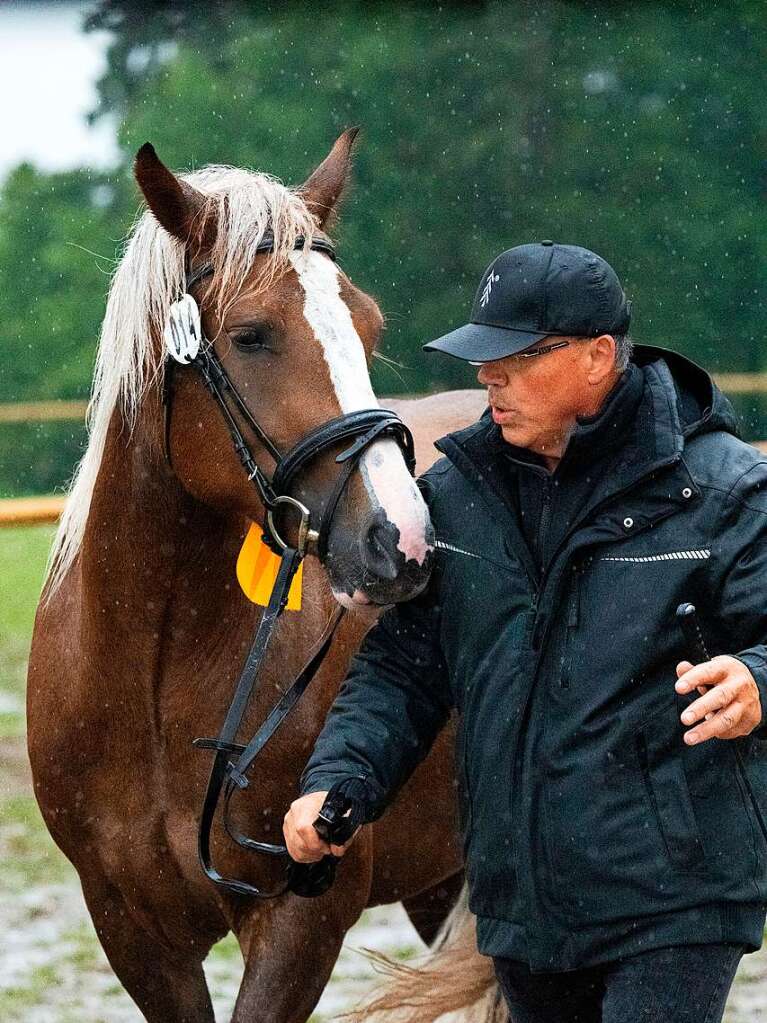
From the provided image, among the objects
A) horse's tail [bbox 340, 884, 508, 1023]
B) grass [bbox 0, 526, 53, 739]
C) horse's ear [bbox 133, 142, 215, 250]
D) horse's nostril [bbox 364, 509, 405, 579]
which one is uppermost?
horse's ear [bbox 133, 142, 215, 250]

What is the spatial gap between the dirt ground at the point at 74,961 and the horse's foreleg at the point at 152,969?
23.2 inches

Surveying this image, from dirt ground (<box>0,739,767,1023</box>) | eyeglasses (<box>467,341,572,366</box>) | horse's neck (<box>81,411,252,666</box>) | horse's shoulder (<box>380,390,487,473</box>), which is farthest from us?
dirt ground (<box>0,739,767,1023</box>)

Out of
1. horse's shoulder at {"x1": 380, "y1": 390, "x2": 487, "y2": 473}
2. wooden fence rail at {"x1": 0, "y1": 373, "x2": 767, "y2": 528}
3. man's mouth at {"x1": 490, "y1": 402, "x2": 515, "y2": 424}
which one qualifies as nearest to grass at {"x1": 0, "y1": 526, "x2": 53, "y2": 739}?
wooden fence rail at {"x1": 0, "y1": 373, "x2": 767, "y2": 528}

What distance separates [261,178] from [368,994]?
6.55 feet

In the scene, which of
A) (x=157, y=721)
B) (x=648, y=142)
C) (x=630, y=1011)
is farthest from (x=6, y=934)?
(x=648, y=142)

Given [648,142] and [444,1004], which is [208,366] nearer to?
[444,1004]

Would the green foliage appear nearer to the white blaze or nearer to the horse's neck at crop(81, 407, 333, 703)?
the horse's neck at crop(81, 407, 333, 703)

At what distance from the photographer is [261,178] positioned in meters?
2.79

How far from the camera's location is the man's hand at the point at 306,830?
2.17m

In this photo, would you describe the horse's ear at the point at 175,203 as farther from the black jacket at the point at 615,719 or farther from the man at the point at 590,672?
the black jacket at the point at 615,719

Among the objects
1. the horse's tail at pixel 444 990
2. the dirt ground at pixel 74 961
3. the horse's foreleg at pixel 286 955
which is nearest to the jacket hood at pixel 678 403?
the horse's foreleg at pixel 286 955

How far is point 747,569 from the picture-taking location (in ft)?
6.85

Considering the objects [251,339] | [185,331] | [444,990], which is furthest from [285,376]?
[444,990]

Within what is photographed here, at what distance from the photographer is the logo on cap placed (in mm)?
2252
